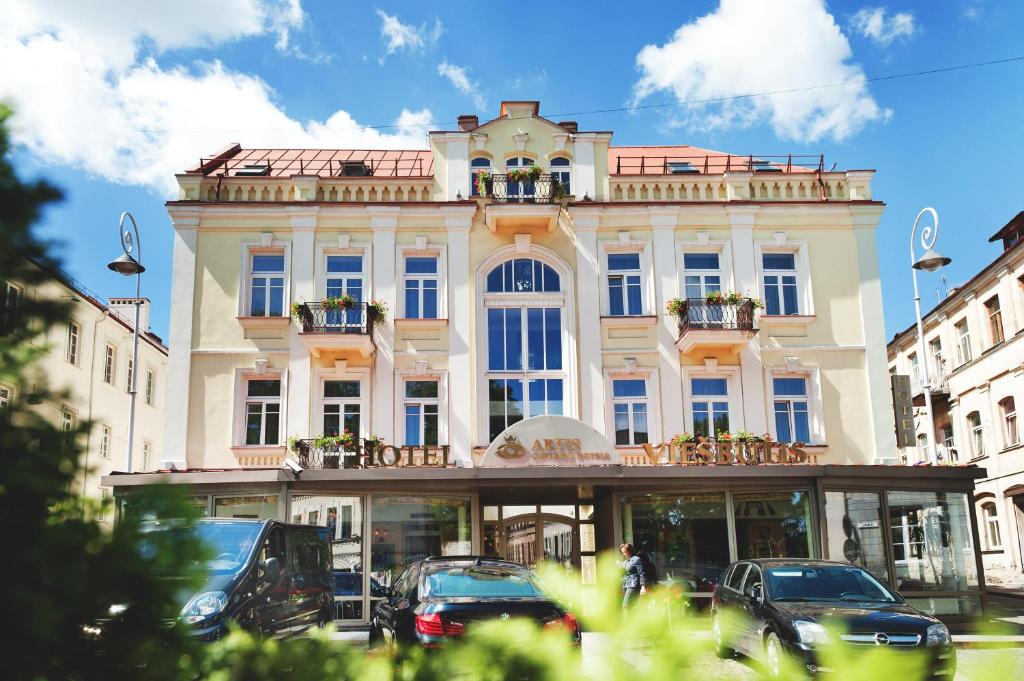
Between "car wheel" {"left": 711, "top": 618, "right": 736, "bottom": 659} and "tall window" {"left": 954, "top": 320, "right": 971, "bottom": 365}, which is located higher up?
"tall window" {"left": 954, "top": 320, "right": 971, "bottom": 365}

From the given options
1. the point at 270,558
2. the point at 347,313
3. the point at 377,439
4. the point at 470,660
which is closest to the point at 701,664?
the point at 470,660

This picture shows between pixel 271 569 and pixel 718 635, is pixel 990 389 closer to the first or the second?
pixel 271 569

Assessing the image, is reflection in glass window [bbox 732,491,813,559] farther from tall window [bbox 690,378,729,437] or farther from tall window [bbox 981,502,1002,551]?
tall window [bbox 981,502,1002,551]

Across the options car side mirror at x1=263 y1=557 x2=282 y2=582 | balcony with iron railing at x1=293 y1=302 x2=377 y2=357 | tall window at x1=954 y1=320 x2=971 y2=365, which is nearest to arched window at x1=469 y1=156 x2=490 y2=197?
balcony with iron railing at x1=293 y1=302 x2=377 y2=357

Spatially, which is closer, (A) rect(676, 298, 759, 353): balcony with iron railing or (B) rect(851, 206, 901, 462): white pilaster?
(A) rect(676, 298, 759, 353): balcony with iron railing

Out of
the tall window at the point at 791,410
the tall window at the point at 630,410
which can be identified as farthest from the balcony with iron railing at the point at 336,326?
the tall window at the point at 791,410

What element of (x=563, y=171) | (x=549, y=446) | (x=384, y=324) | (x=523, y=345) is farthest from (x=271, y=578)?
(x=563, y=171)

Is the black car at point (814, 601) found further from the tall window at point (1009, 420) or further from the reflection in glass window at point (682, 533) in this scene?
the tall window at point (1009, 420)

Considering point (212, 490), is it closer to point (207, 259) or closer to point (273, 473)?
point (273, 473)

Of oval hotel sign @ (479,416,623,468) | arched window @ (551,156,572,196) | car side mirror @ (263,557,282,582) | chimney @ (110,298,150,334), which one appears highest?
arched window @ (551,156,572,196)

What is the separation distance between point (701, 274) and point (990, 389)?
54.4ft

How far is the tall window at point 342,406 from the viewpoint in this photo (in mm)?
23234

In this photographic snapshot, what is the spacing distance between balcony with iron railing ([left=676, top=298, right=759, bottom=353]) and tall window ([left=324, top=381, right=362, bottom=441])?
874 centimetres

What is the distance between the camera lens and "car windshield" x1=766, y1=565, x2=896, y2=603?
12.6 m
